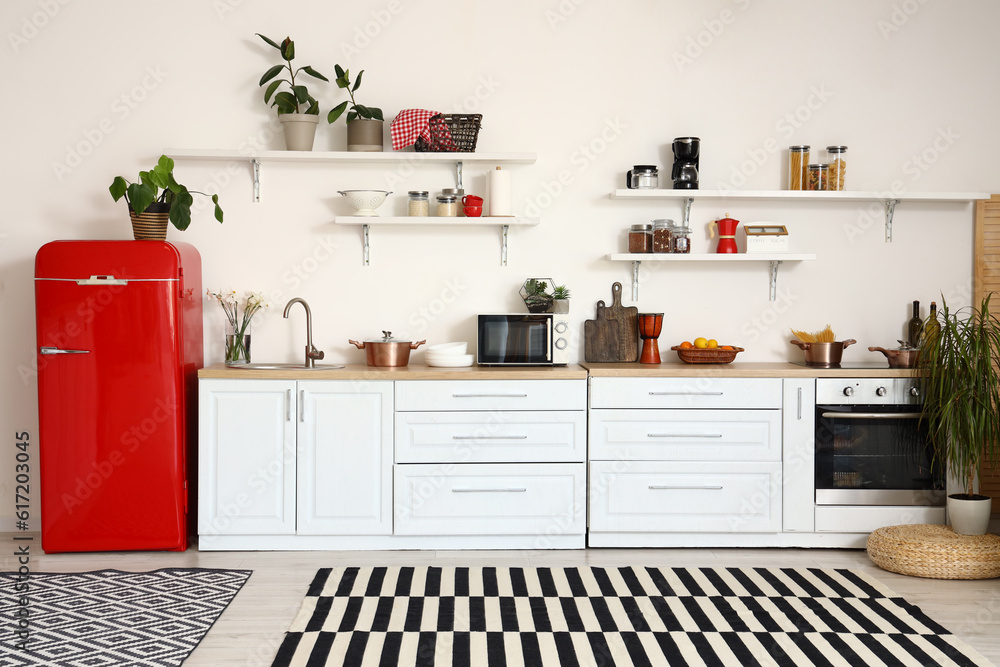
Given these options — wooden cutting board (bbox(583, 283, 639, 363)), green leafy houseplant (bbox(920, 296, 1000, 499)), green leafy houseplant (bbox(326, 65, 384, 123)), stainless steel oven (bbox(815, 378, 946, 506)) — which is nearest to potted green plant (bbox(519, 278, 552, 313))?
wooden cutting board (bbox(583, 283, 639, 363))

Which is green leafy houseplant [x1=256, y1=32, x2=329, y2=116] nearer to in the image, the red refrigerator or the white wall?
the white wall

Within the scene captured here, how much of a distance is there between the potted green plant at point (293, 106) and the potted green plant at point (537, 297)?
48.5 inches

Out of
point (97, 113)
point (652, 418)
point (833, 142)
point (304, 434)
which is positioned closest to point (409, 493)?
point (304, 434)

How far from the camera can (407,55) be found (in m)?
3.91

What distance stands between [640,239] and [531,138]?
2.41 feet

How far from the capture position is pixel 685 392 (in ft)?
11.7

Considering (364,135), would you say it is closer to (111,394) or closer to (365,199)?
(365,199)

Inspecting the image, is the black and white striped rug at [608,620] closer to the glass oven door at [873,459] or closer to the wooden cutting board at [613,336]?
the glass oven door at [873,459]

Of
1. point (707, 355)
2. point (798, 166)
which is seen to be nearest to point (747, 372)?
point (707, 355)

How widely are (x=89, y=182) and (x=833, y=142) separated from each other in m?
3.64

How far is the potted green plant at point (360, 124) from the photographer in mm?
3781

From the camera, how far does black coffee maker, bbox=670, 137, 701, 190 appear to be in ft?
12.6

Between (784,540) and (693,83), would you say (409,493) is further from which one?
(693,83)

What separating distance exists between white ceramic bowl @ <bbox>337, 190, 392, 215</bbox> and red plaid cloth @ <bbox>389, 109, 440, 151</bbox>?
0.80 ft
